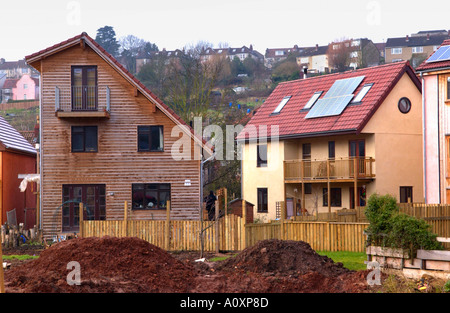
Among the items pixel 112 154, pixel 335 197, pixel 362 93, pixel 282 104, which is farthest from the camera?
pixel 282 104

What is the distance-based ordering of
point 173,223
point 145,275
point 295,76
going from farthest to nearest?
1. point 295,76
2. point 173,223
3. point 145,275

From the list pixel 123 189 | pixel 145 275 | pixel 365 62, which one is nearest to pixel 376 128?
pixel 123 189

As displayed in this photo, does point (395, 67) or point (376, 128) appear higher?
point (395, 67)

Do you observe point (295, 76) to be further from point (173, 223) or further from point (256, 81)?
point (173, 223)

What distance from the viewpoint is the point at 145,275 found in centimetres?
1675

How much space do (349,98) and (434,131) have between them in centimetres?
821

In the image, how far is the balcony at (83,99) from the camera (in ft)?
104

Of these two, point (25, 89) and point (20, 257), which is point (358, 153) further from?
point (25, 89)

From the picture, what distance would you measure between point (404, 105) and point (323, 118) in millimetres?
4637

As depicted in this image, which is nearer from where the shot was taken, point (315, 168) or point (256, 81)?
point (315, 168)

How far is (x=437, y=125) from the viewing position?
31.5 metres

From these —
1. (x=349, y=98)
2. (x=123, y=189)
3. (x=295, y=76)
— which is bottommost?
(x=123, y=189)

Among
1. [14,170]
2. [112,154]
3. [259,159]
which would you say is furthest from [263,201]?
[14,170]

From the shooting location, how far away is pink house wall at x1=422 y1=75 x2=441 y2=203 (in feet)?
103
